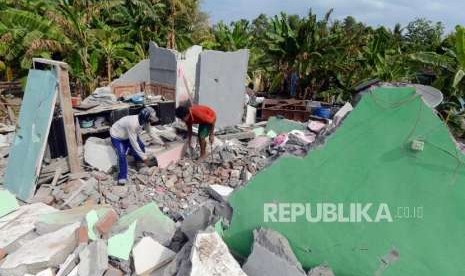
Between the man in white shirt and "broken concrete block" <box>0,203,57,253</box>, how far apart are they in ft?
4.61

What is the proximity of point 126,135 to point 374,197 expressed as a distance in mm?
4549

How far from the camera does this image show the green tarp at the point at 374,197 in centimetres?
310

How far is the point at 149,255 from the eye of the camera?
3.94 metres

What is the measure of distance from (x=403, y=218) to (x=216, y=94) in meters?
7.50

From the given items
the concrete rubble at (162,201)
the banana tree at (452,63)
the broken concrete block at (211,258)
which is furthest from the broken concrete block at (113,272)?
the banana tree at (452,63)

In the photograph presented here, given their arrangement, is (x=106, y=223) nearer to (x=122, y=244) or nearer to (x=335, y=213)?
(x=122, y=244)

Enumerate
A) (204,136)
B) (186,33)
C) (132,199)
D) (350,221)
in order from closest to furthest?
(350,221)
(132,199)
(204,136)
(186,33)

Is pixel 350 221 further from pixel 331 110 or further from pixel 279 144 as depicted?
pixel 331 110

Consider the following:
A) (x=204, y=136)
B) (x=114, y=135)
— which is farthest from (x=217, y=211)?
(x=204, y=136)

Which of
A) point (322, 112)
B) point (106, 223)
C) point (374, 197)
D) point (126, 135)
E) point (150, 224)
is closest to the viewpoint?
point (374, 197)

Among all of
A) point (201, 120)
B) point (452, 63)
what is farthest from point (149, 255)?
point (452, 63)

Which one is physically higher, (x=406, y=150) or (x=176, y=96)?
(x=406, y=150)

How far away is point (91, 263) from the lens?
12.7 feet

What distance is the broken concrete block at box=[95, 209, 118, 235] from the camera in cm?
443
